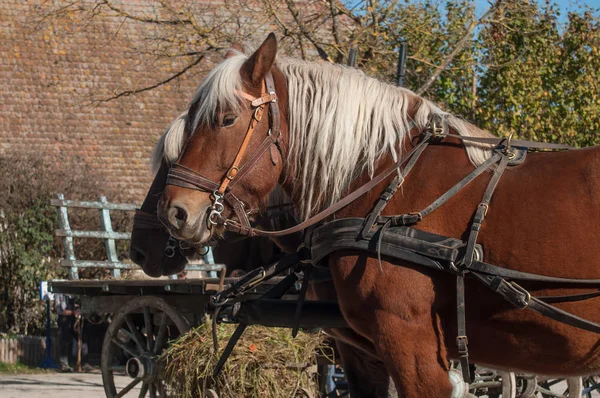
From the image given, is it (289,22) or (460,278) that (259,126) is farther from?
(289,22)

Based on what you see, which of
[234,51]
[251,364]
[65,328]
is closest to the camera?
[234,51]

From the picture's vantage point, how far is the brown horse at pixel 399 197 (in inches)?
130

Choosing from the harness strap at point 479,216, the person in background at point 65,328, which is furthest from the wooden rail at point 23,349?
the harness strap at point 479,216

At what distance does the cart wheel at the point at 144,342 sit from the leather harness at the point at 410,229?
3263 millimetres

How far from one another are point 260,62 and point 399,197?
827 mm

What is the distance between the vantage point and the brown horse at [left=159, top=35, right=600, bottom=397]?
130 inches

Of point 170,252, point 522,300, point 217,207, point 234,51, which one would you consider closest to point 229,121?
point 217,207

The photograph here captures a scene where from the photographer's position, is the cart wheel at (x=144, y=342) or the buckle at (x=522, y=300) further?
the cart wheel at (x=144, y=342)

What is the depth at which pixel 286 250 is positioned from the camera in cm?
458

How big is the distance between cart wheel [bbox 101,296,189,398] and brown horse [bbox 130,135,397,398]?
1.29 m

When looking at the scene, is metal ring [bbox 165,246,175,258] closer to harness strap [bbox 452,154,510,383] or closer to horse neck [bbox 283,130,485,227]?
horse neck [bbox 283,130,485,227]

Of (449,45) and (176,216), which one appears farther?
(449,45)

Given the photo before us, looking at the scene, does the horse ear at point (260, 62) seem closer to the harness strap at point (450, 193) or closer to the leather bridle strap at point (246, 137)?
the leather bridle strap at point (246, 137)

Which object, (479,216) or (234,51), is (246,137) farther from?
(479,216)
